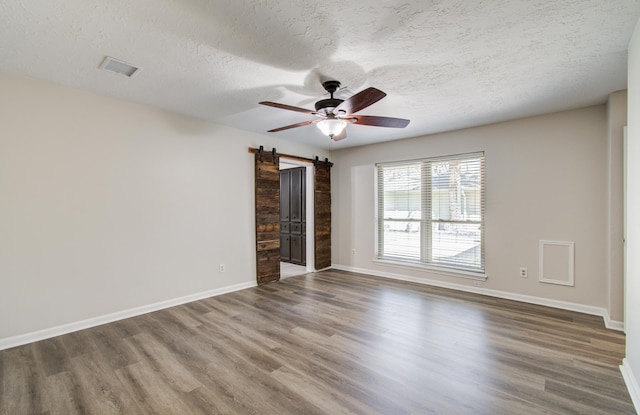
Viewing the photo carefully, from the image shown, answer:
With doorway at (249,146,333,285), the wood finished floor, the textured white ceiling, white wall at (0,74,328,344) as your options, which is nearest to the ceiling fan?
the textured white ceiling

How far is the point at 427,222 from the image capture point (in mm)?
4875

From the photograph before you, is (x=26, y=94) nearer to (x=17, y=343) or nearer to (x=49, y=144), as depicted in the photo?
(x=49, y=144)

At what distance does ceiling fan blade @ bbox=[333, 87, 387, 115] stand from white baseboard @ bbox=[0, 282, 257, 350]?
309 cm

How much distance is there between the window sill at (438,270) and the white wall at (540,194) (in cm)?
7

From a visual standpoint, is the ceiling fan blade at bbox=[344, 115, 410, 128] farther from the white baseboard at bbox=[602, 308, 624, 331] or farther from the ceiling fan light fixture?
the white baseboard at bbox=[602, 308, 624, 331]

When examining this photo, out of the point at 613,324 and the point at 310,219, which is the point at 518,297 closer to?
the point at 613,324

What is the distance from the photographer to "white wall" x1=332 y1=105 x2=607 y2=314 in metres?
3.46

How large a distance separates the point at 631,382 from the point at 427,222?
304 cm

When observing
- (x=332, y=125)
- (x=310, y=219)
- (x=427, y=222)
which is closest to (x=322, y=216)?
(x=310, y=219)

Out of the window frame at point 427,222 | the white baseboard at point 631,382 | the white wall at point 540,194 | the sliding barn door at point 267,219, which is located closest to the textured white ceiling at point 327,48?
the white wall at point 540,194

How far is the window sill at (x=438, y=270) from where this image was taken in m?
4.30

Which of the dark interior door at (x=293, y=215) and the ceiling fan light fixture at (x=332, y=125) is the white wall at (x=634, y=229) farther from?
the dark interior door at (x=293, y=215)

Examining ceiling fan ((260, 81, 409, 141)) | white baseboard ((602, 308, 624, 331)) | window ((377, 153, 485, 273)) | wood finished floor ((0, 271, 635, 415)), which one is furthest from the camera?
window ((377, 153, 485, 273))

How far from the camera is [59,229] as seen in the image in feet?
9.49
